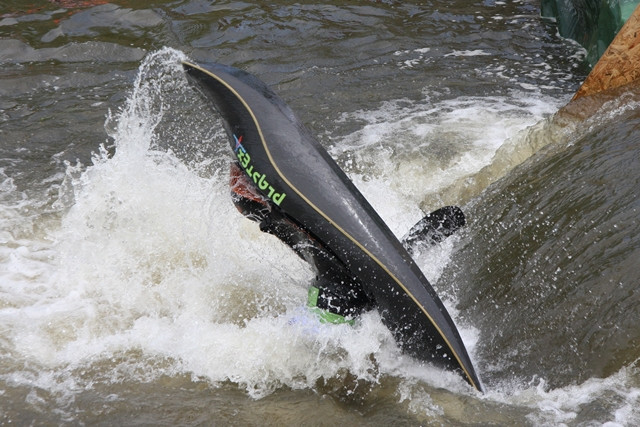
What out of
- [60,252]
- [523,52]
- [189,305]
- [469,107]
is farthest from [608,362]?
[523,52]

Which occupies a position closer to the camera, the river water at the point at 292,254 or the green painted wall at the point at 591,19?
the river water at the point at 292,254

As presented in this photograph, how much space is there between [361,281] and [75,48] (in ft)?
20.3

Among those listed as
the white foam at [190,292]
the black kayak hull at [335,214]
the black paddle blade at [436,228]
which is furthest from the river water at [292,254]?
the black paddle blade at [436,228]

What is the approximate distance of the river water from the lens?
3.65 meters

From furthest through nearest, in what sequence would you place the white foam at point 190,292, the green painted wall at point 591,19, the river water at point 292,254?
1. the green painted wall at point 591,19
2. the white foam at point 190,292
3. the river water at point 292,254

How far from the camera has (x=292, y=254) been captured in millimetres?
4832

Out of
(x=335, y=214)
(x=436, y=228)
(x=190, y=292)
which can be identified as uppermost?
(x=335, y=214)

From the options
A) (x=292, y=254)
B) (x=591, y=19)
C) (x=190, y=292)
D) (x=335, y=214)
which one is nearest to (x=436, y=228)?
(x=335, y=214)

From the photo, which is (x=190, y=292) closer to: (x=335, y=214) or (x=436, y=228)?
(x=335, y=214)

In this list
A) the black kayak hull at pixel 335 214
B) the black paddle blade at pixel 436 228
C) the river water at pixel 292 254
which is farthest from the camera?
the black paddle blade at pixel 436 228

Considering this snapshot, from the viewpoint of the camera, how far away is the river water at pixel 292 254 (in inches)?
144

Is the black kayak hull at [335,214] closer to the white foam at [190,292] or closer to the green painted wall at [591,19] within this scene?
the white foam at [190,292]

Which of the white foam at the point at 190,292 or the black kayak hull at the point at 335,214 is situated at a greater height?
the black kayak hull at the point at 335,214

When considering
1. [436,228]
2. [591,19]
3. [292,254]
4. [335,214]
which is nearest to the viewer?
[335,214]
